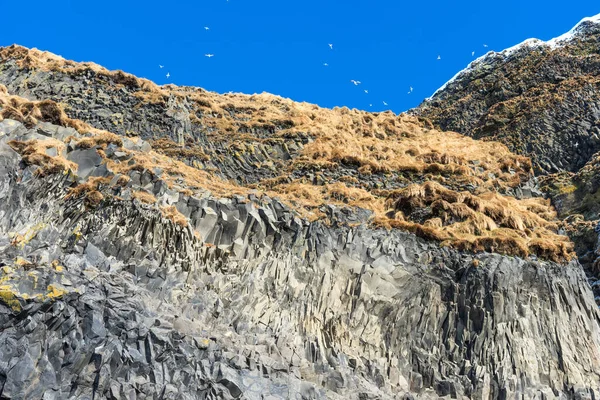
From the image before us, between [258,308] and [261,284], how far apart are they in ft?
3.23

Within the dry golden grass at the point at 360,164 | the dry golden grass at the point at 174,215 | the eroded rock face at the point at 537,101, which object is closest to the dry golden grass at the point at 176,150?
the dry golden grass at the point at 360,164

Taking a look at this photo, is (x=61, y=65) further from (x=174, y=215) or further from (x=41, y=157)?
(x=174, y=215)

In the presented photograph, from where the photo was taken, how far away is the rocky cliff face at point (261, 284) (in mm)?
12422

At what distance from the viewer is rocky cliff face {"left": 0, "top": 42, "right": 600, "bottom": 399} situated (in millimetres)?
12422

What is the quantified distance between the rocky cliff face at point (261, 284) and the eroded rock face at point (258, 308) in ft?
0.16

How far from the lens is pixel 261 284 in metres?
16.7

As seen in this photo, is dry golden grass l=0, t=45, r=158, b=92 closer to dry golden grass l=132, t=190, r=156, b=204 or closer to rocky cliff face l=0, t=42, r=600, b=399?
rocky cliff face l=0, t=42, r=600, b=399

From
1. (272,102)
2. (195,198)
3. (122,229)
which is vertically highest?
(272,102)

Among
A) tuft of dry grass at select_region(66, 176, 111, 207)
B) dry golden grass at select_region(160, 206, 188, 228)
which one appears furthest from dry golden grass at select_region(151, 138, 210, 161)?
dry golden grass at select_region(160, 206, 188, 228)

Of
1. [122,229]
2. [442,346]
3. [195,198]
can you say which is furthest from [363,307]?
[122,229]

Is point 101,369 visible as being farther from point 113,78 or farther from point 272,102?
point 272,102

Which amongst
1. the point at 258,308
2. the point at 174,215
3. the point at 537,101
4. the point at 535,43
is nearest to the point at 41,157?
the point at 174,215

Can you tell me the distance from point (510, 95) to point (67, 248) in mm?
36564

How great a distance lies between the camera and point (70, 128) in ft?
66.8
